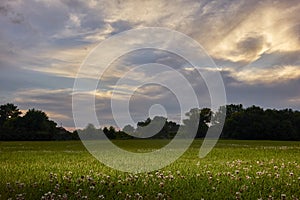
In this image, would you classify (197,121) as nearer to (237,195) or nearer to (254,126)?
(254,126)

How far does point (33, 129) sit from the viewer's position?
280 ft

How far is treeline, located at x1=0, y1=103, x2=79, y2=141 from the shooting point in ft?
264

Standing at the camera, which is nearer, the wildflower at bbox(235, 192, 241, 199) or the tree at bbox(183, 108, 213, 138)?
the wildflower at bbox(235, 192, 241, 199)

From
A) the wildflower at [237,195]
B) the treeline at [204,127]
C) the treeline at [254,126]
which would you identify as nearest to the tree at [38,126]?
the treeline at [204,127]

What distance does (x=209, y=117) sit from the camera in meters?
88.8

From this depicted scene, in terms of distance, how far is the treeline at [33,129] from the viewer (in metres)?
80.4

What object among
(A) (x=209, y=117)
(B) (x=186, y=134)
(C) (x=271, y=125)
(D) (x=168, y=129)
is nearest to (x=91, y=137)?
(D) (x=168, y=129)

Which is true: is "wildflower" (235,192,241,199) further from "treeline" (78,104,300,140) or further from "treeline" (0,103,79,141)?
"treeline" (0,103,79,141)

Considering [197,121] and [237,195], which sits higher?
[197,121]

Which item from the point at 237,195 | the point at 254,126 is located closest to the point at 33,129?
the point at 254,126

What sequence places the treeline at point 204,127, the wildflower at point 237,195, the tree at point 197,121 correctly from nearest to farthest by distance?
1. the wildflower at point 237,195
2. the treeline at point 204,127
3. the tree at point 197,121

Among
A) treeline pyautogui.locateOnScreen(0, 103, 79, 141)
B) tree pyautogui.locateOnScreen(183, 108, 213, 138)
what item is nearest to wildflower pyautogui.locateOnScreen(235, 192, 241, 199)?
treeline pyautogui.locateOnScreen(0, 103, 79, 141)

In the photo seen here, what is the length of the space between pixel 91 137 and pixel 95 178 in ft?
206

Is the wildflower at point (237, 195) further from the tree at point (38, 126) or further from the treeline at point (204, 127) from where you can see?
the tree at point (38, 126)
